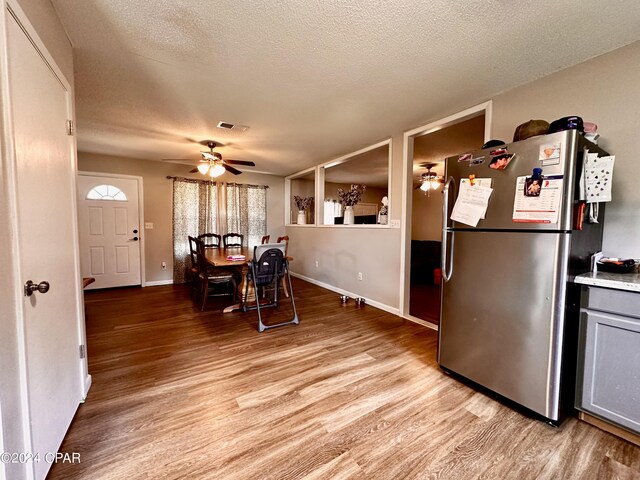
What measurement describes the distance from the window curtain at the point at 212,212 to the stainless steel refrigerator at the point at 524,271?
176 inches

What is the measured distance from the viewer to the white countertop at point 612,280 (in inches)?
52.6

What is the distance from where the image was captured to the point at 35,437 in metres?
1.09

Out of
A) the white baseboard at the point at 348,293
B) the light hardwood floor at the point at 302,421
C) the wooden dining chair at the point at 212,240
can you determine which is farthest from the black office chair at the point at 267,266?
the wooden dining chair at the point at 212,240

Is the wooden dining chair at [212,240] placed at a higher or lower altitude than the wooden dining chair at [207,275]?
higher

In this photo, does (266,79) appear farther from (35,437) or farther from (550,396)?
(550,396)

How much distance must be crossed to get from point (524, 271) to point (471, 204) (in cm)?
52

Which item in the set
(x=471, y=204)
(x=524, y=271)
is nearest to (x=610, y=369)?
(x=524, y=271)

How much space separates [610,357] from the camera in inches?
56.8

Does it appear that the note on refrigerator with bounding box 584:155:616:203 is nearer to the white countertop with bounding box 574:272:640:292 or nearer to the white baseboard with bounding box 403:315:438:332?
the white countertop with bounding box 574:272:640:292

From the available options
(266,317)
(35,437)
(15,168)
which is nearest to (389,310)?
(266,317)

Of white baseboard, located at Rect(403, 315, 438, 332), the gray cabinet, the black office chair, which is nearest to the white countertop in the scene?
the gray cabinet

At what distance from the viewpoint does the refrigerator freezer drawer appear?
149 centimetres

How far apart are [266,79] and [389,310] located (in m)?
2.93

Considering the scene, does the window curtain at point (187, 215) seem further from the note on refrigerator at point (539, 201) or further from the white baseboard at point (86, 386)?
the note on refrigerator at point (539, 201)
